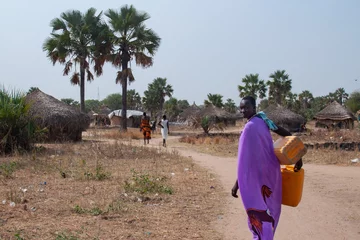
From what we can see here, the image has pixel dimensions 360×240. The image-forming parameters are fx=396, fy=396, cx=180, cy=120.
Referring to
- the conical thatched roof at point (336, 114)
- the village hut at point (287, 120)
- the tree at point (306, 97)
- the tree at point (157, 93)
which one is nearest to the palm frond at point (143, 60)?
the village hut at point (287, 120)

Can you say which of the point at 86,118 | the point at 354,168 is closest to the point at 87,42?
the point at 86,118

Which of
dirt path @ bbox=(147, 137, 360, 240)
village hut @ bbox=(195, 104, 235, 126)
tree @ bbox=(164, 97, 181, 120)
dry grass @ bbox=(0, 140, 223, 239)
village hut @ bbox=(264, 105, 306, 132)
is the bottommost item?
dirt path @ bbox=(147, 137, 360, 240)

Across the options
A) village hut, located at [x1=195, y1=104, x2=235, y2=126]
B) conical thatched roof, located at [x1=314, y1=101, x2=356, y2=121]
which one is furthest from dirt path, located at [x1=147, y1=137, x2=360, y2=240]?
village hut, located at [x1=195, y1=104, x2=235, y2=126]

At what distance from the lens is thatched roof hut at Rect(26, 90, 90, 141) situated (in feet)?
60.2

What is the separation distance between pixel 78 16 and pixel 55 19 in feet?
5.02

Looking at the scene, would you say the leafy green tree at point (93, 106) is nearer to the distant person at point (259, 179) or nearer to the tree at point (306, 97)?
the tree at point (306, 97)

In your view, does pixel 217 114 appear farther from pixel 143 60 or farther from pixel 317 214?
pixel 317 214

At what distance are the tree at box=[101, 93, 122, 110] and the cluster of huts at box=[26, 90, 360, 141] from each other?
18.6 meters

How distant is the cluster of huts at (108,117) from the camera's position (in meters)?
18.5

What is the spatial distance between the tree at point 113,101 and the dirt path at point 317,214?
66150 millimetres

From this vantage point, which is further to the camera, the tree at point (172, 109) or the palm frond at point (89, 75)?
the tree at point (172, 109)

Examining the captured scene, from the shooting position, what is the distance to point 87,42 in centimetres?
2669

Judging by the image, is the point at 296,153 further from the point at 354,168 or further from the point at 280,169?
the point at 354,168

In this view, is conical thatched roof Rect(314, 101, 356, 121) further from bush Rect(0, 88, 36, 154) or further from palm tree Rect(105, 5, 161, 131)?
bush Rect(0, 88, 36, 154)
